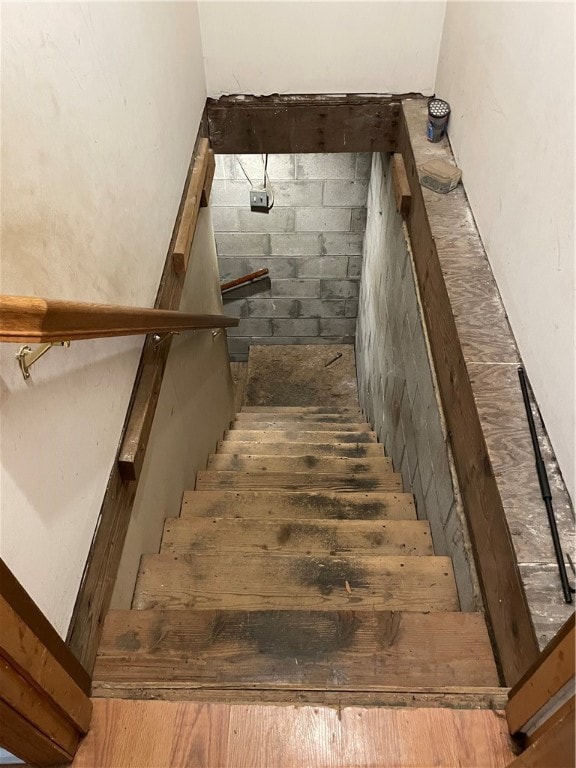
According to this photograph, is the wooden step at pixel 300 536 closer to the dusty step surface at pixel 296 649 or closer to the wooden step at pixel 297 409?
the dusty step surface at pixel 296 649

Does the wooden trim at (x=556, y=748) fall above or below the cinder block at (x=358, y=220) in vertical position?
above

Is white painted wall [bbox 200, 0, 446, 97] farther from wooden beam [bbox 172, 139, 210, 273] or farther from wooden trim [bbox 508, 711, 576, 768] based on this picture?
wooden trim [bbox 508, 711, 576, 768]

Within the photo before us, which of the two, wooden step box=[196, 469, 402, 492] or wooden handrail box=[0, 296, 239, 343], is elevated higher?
wooden handrail box=[0, 296, 239, 343]

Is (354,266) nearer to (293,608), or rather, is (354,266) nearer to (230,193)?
(230,193)

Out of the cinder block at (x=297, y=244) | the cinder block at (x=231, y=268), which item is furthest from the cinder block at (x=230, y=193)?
the cinder block at (x=231, y=268)

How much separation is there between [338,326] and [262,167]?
1.89m

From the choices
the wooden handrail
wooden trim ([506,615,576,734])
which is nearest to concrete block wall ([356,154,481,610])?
wooden trim ([506,615,576,734])

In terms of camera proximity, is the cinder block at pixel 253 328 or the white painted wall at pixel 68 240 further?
the cinder block at pixel 253 328

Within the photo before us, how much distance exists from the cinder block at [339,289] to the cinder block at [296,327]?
37 centimetres

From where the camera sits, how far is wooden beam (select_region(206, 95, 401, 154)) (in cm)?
302

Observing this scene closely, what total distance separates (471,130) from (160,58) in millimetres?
1306

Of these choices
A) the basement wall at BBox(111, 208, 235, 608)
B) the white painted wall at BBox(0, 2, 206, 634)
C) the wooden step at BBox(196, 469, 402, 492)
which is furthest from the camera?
the wooden step at BBox(196, 469, 402, 492)

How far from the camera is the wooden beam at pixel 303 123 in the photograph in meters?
3.02

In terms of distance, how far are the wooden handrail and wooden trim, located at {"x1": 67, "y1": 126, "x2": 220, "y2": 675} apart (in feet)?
1.05
